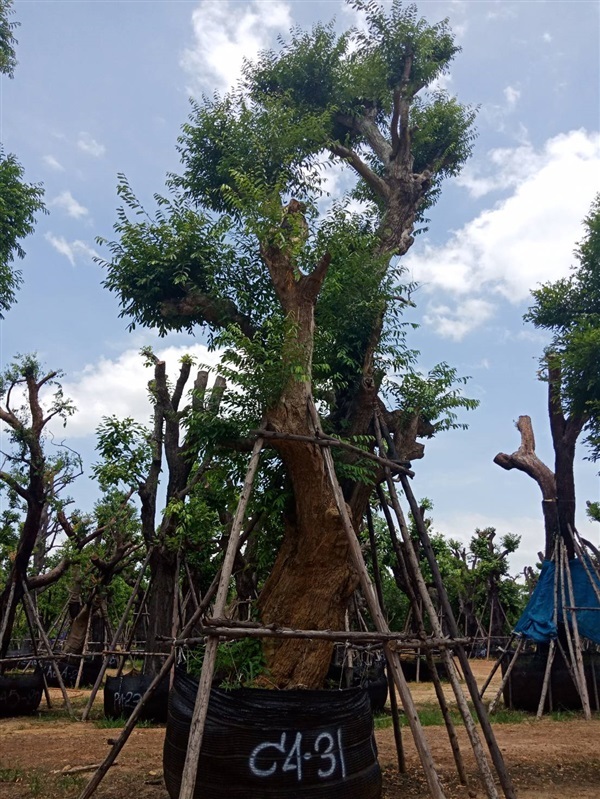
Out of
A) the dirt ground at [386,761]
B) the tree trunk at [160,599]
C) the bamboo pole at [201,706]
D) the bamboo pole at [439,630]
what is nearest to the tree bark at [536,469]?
the dirt ground at [386,761]

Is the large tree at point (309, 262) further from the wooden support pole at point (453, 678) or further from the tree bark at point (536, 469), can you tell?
the tree bark at point (536, 469)

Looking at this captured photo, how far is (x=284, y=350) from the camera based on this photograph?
21.5 feet

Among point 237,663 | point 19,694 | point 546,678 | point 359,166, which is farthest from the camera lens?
point 359,166

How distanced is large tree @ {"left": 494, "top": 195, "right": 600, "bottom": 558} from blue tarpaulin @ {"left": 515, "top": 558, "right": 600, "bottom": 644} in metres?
0.60

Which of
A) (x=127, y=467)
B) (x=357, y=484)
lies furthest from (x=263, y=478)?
(x=127, y=467)

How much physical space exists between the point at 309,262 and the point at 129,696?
308 inches

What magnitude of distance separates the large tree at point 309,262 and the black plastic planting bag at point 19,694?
754 centimetres

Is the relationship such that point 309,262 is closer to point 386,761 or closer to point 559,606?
point 386,761

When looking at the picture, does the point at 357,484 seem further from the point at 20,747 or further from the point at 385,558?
the point at 385,558

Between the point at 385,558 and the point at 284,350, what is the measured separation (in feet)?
35.1

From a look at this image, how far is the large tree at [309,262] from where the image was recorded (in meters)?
6.79

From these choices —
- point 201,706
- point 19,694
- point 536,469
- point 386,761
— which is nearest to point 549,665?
point 536,469

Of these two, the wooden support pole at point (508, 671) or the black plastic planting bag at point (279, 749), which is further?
the wooden support pole at point (508, 671)

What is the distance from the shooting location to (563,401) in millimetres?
13336
